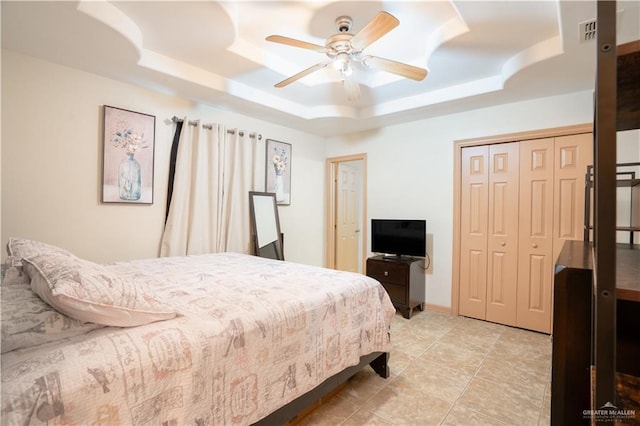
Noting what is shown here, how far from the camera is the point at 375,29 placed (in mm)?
1784

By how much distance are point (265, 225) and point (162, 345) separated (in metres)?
2.83

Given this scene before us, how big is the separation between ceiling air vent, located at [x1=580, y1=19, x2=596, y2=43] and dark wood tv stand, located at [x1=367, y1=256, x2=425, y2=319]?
244 centimetres

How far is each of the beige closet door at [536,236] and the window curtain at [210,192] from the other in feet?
10.2

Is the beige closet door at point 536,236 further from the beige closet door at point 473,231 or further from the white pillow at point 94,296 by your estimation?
the white pillow at point 94,296

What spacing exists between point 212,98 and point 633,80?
3306mm

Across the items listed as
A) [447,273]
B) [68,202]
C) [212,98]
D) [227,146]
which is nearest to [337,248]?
[447,273]

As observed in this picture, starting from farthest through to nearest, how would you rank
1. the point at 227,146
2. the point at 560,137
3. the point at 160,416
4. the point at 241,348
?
the point at 227,146, the point at 560,137, the point at 241,348, the point at 160,416

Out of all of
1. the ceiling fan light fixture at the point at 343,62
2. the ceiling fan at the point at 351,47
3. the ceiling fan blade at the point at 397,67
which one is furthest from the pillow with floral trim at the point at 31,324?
the ceiling fan blade at the point at 397,67

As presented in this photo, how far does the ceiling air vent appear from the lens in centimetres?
185

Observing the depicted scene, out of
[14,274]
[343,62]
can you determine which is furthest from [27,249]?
[343,62]

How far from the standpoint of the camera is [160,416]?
1.03 m

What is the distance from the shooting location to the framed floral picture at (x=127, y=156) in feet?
8.85

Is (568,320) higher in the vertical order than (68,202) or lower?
lower

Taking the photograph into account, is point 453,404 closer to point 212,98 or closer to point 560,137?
point 560,137
